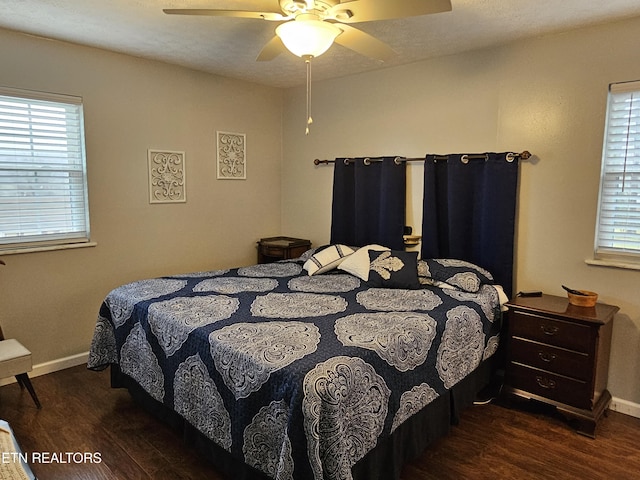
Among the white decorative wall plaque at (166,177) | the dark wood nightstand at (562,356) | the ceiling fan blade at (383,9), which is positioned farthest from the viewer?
the white decorative wall plaque at (166,177)

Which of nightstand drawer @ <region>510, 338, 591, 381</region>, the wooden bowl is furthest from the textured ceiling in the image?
nightstand drawer @ <region>510, 338, 591, 381</region>

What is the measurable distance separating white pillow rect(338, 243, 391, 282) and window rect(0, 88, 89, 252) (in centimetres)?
205

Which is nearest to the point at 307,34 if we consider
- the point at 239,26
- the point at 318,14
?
the point at 318,14

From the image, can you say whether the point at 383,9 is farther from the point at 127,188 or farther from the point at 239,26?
the point at 127,188

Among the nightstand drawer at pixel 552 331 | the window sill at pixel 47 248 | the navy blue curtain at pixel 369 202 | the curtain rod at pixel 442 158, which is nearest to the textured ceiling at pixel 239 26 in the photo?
the curtain rod at pixel 442 158

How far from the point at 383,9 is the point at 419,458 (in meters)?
2.25

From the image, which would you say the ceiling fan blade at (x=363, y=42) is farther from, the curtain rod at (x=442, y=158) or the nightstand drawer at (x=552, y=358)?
the nightstand drawer at (x=552, y=358)

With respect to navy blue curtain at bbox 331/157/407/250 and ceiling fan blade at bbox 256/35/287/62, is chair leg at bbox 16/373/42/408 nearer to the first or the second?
ceiling fan blade at bbox 256/35/287/62

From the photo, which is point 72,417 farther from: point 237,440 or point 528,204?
point 528,204

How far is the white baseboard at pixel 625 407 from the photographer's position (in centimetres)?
275

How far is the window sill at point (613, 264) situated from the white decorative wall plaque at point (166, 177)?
324cm

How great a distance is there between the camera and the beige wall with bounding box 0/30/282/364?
3.12m

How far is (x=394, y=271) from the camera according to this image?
310 centimetres

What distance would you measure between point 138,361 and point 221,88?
265cm
